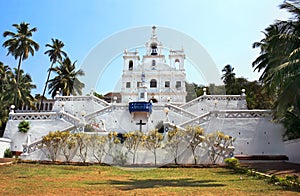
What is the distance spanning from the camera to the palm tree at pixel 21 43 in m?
30.0

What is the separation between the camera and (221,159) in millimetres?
13500

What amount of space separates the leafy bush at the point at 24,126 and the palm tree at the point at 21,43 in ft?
37.6

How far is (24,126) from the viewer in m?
19.5

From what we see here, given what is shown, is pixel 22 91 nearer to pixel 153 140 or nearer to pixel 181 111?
pixel 181 111

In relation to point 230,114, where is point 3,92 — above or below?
above

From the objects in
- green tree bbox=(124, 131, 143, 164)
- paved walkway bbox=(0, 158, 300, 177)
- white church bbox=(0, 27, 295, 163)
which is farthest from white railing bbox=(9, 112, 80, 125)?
paved walkway bbox=(0, 158, 300, 177)

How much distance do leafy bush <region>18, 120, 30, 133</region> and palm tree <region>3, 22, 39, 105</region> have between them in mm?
11460

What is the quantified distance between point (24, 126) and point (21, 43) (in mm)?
14984

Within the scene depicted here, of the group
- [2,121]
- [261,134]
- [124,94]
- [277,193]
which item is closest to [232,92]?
[124,94]

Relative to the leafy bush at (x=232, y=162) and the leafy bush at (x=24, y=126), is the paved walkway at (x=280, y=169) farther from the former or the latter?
the leafy bush at (x=24, y=126)

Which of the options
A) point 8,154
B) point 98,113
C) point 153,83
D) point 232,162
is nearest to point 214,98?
point 98,113

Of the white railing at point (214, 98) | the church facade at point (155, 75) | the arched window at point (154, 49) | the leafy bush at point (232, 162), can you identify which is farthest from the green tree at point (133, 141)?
the arched window at point (154, 49)

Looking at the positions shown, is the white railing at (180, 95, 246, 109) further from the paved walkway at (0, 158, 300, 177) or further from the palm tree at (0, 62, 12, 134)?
Answer: the palm tree at (0, 62, 12, 134)

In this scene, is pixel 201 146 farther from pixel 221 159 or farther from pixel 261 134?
pixel 261 134
